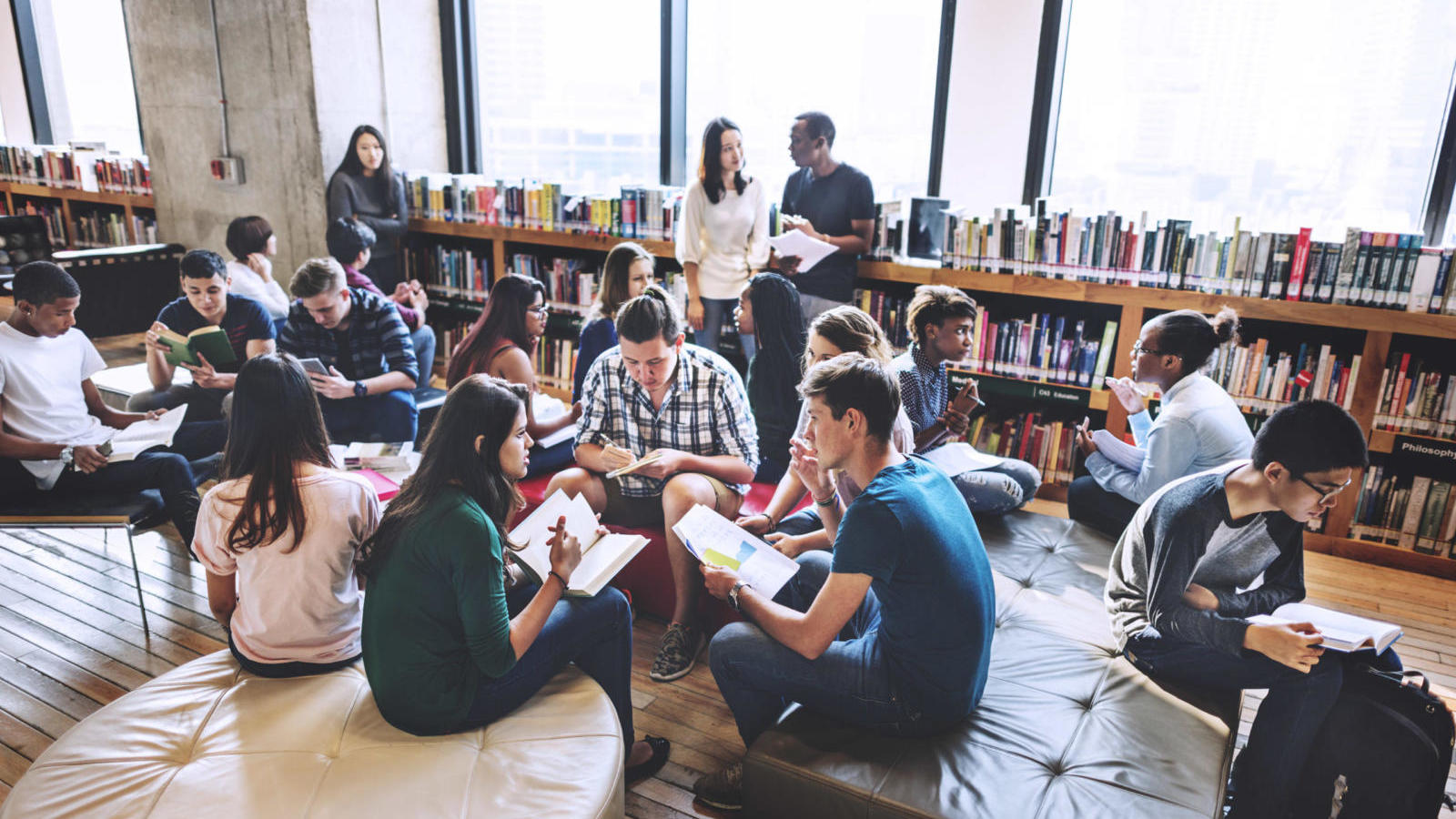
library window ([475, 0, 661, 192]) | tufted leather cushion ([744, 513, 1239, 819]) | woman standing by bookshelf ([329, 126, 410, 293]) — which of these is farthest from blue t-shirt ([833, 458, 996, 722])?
woman standing by bookshelf ([329, 126, 410, 293])

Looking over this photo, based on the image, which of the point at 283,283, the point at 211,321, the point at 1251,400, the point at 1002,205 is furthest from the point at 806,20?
the point at 283,283

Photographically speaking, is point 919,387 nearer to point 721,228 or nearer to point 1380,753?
point 1380,753

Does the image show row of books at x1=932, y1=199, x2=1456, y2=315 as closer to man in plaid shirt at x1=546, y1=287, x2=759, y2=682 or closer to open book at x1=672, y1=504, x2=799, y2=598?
man in plaid shirt at x1=546, y1=287, x2=759, y2=682

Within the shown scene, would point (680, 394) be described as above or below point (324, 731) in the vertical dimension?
above

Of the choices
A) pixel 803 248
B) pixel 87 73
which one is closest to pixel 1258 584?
pixel 803 248

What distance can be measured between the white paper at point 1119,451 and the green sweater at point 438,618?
2270mm

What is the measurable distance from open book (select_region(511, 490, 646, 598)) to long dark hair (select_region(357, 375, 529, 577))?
32cm

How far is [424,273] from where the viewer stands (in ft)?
20.7

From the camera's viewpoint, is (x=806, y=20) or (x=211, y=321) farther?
(x=806, y=20)

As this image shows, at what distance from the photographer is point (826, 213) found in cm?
454

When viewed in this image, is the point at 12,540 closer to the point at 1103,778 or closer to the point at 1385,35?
the point at 1103,778

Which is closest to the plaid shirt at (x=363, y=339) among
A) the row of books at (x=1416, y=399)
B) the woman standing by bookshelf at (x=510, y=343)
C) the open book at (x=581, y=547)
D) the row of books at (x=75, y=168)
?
the woman standing by bookshelf at (x=510, y=343)

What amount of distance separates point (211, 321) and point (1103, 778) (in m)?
3.80

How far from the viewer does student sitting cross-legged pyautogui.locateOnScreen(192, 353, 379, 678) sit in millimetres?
1974
